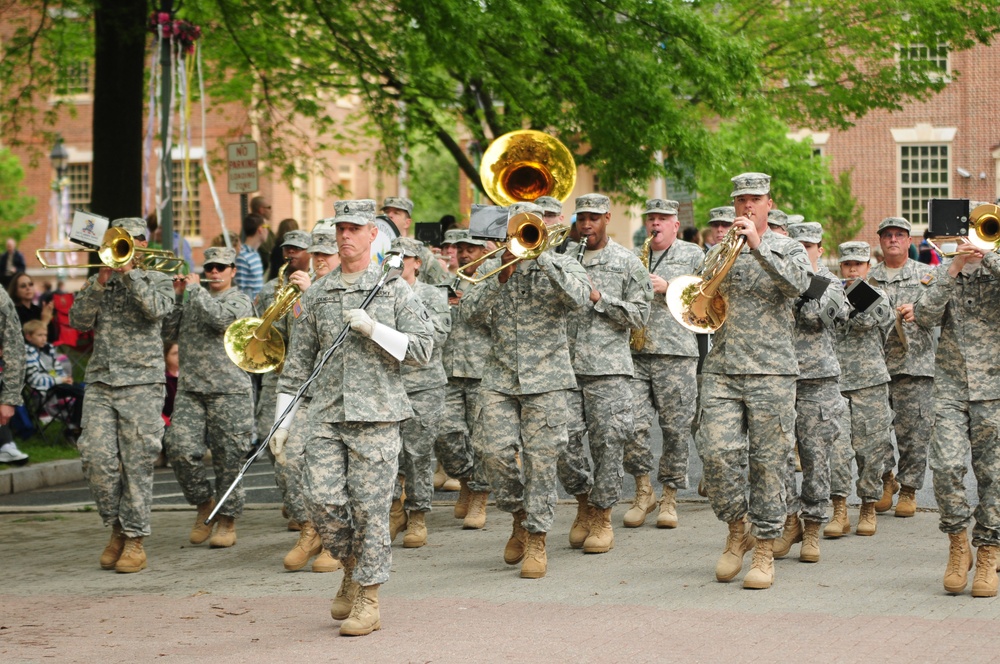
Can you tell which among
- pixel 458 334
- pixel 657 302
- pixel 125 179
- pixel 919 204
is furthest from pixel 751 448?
pixel 919 204

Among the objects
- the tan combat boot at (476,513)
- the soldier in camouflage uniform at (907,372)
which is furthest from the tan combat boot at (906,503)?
the tan combat boot at (476,513)

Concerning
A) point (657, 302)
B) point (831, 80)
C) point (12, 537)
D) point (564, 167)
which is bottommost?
point (12, 537)

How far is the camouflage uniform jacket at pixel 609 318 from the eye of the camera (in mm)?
10242

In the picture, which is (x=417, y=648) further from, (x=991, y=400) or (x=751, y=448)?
(x=991, y=400)

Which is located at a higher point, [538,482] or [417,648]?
[538,482]

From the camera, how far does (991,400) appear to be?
28.4ft

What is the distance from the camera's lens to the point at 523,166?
1089 centimetres

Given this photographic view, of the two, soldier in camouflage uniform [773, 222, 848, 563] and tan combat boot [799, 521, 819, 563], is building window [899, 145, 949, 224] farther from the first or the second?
tan combat boot [799, 521, 819, 563]

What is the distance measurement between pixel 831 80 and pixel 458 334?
45.1 ft

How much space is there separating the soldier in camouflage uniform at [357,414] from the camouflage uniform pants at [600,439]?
6.48 ft

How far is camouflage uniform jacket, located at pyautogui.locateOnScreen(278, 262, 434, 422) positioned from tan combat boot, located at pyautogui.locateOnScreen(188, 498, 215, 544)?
10.3ft

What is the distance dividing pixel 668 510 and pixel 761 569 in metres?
2.30

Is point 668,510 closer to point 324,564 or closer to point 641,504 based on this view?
point 641,504

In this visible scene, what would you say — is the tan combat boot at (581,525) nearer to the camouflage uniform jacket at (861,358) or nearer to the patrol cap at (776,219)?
the camouflage uniform jacket at (861,358)
